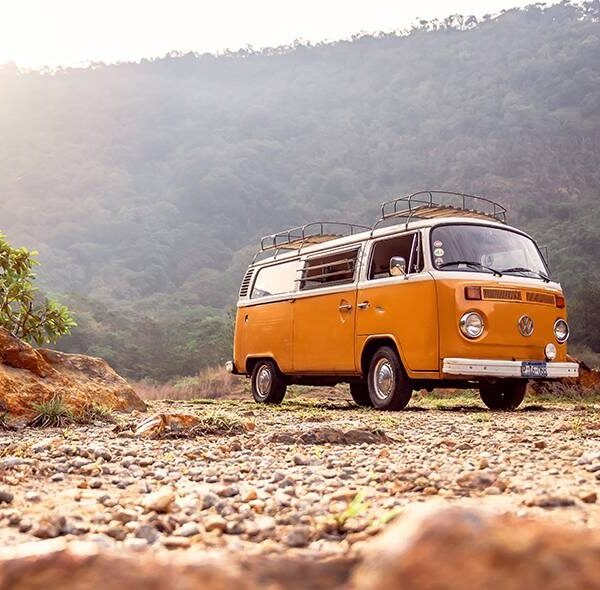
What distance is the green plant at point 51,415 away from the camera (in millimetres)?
7875

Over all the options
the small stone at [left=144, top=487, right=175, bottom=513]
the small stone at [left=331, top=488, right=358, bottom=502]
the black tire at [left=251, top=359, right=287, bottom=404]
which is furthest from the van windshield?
the small stone at [left=144, top=487, right=175, bottom=513]

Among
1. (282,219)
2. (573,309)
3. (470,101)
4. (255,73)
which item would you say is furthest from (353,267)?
(255,73)

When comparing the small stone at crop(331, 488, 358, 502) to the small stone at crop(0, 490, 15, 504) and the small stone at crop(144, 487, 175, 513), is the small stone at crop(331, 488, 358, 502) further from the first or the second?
the small stone at crop(0, 490, 15, 504)

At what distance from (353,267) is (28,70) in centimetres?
9119

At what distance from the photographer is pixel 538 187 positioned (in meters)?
55.3

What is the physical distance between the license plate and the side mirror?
68.6 inches

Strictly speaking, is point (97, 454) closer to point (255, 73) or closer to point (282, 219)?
point (282, 219)

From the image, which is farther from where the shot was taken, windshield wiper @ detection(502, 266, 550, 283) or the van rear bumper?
windshield wiper @ detection(502, 266, 550, 283)

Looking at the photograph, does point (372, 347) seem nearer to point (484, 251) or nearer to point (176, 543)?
point (484, 251)

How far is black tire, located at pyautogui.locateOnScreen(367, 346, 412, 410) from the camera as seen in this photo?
31.4 ft

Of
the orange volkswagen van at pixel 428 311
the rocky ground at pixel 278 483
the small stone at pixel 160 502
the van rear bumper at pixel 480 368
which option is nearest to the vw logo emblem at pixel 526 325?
the orange volkswagen van at pixel 428 311

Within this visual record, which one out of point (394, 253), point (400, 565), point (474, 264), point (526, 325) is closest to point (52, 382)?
point (394, 253)

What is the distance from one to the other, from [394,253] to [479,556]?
8826mm

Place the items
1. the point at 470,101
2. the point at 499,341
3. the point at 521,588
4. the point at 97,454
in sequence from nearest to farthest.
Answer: the point at 521,588
the point at 97,454
the point at 499,341
the point at 470,101
